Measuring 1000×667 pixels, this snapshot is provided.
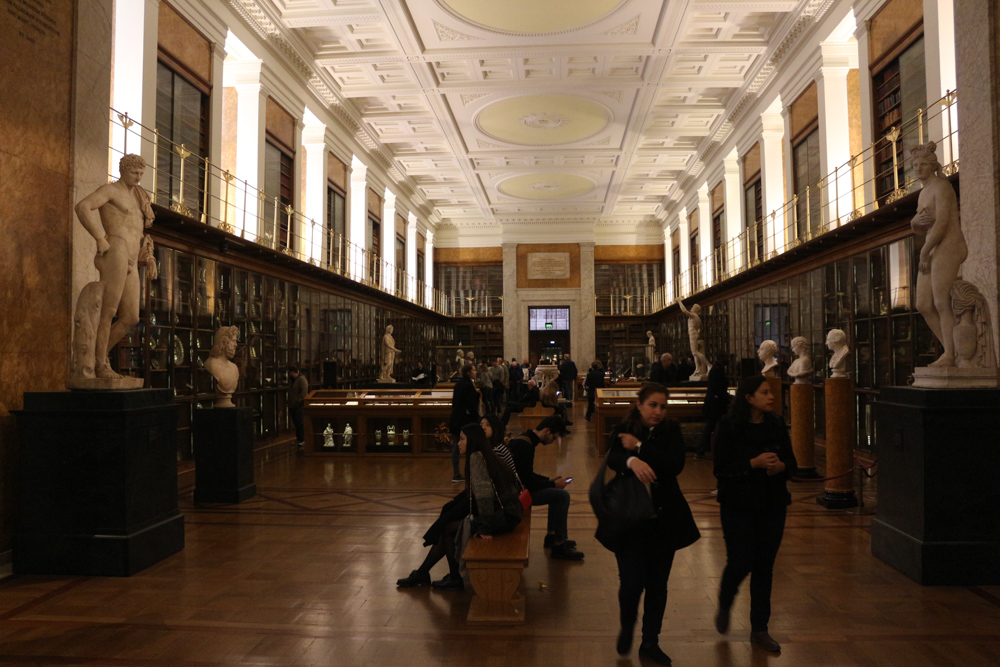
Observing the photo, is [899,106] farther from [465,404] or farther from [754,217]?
[465,404]

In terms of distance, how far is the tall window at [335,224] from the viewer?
1427cm

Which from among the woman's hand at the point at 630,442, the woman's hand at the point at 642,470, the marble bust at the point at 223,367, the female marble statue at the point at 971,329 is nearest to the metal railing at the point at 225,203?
the marble bust at the point at 223,367

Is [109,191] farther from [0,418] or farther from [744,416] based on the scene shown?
[744,416]

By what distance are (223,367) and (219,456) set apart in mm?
946

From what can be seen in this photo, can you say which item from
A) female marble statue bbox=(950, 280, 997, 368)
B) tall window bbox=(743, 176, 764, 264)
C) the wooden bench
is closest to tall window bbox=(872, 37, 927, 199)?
female marble statue bbox=(950, 280, 997, 368)

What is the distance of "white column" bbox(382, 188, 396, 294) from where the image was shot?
19328mm

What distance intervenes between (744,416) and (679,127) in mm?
14613

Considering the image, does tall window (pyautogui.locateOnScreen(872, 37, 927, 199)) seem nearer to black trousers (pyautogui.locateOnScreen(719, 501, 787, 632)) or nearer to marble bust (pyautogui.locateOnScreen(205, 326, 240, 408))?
black trousers (pyautogui.locateOnScreen(719, 501, 787, 632))

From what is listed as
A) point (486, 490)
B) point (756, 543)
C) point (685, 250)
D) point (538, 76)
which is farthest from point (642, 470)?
point (685, 250)

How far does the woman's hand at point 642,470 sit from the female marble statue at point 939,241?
2.70 m

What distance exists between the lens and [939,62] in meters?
7.22

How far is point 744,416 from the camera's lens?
3.10 metres

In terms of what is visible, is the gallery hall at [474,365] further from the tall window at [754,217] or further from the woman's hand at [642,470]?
the tall window at [754,217]

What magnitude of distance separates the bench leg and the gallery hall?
2cm
